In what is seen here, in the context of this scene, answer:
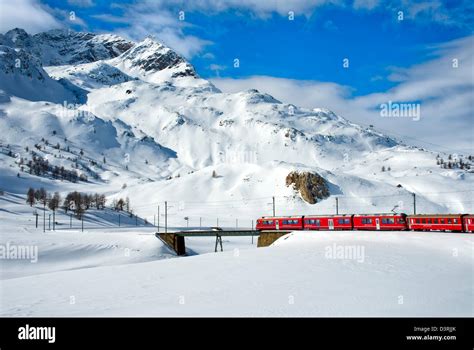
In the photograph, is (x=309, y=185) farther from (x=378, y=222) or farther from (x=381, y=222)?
(x=381, y=222)

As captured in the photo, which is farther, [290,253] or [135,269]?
[290,253]

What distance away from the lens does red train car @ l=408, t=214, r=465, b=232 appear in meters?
54.3

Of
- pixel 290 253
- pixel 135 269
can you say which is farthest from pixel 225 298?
pixel 290 253

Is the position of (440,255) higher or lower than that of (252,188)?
lower

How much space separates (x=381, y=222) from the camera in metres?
65.1

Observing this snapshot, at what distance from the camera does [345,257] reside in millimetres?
41031

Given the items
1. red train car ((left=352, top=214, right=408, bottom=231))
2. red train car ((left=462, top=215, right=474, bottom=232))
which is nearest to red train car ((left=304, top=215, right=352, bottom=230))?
red train car ((left=352, top=214, right=408, bottom=231))

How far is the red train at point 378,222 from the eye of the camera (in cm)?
5462

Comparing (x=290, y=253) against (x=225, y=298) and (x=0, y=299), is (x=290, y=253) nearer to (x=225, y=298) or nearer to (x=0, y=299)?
(x=225, y=298)

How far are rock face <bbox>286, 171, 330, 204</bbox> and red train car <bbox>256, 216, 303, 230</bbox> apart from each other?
3398 inches

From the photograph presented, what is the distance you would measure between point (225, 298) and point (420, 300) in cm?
1086

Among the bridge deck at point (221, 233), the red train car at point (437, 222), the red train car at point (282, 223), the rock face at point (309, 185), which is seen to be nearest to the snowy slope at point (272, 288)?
the red train car at point (437, 222)

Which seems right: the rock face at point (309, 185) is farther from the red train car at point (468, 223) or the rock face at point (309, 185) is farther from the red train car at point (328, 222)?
the red train car at point (468, 223)

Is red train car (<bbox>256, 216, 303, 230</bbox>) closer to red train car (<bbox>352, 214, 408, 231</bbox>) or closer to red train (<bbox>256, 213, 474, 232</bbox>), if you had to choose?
red train (<bbox>256, 213, 474, 232</bbox>)
